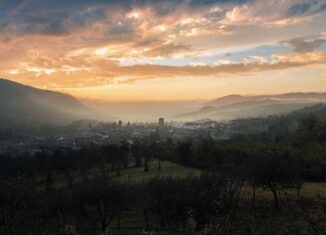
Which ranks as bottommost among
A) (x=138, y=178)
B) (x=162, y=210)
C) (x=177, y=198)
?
(x=138, y=178)

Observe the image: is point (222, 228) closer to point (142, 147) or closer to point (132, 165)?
point (132, 165)

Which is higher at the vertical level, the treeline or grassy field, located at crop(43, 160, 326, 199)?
the treeline

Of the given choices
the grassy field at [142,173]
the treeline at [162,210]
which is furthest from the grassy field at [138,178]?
the treeline at [162,210]

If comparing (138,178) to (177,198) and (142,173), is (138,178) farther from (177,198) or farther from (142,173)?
(177,198)

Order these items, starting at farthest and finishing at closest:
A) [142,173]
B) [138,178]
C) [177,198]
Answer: [142,173], [138,178], [177,198]

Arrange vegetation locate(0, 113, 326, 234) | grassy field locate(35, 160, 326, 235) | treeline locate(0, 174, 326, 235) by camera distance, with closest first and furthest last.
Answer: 1. treeline locate(0, 174, 326, 235)
2. vegetation locate(0, 113, 326, 234)
3. grassy field locate(35, 160, 326, 235)

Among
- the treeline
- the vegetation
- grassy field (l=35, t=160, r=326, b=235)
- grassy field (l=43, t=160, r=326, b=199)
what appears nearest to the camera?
the treeline

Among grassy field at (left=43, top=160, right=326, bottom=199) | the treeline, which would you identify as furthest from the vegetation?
grassy field at (left=43, top=160, right=326, bottom=199)

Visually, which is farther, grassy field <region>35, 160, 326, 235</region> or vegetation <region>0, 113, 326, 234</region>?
grassy field <region>35, 160, 326, 235</region>

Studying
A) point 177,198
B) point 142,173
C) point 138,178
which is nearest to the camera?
point 177,198

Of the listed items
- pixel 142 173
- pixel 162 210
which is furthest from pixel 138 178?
pixel 162 210

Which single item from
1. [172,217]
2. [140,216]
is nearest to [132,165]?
[140,216]

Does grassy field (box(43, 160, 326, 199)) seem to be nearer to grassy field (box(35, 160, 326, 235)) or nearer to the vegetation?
grassy field (box(35, 160, 326, 235))
